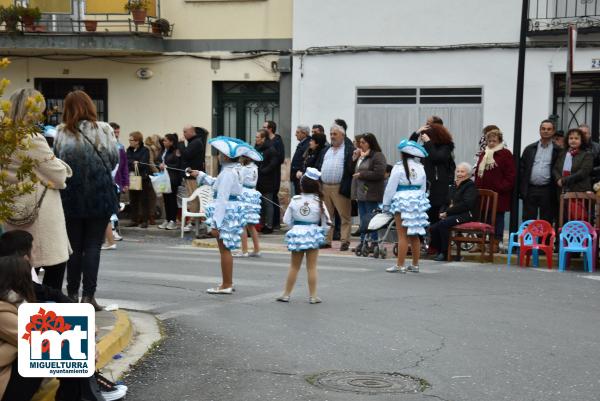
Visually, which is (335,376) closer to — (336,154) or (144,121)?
(336,154)

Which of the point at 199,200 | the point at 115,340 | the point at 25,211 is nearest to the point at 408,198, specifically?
the point at 115,340

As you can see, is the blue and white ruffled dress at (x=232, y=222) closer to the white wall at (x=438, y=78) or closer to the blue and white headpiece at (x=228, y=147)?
the blue and white headpiece at (x=228, y=147)

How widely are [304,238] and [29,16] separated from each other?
13.9 meters

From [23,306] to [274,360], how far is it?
2.91 meters

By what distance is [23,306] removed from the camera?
19.5ft

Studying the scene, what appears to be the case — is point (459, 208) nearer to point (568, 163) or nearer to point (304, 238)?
point (568, 163)

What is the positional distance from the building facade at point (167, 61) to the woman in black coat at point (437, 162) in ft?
22.5

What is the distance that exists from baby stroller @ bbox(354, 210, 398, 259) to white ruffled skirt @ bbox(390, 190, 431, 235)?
5.41 feet

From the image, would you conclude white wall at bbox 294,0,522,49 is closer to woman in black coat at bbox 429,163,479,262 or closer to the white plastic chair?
the white plastic chair

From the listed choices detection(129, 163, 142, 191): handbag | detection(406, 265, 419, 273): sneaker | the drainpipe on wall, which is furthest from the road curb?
detection(129, 163, 142, 191): handbag

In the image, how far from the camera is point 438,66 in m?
21.4

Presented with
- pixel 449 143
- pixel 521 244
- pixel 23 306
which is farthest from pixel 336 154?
pixel 23 306

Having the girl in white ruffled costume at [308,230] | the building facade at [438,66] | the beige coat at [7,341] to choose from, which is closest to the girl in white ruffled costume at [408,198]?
the girl in white ruffled costume at [308,230]

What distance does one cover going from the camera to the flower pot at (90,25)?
23094 mm
